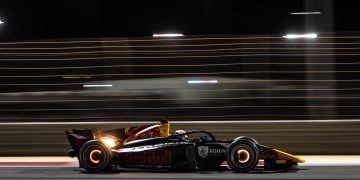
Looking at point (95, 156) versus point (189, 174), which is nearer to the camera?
point (189, 174)

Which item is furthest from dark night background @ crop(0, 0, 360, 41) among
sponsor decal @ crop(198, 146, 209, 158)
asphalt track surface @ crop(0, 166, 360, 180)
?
sponsor decal @ crop(198, 146, 209, 158)

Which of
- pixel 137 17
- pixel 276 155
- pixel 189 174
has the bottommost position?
pixel 189 174

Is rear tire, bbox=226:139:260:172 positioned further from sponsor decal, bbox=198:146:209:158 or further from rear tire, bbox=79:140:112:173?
rear tire, bbox=79:140:112:173

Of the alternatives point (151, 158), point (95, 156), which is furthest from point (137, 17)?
point (151, 158)

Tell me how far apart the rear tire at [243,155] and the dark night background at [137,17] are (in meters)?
20.5

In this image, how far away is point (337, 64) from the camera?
12.6 metres

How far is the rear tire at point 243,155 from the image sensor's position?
9.89 metres

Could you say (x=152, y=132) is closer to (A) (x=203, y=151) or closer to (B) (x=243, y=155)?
(A) (x=203, y=151)

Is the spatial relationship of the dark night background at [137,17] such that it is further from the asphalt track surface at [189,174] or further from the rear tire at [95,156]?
the rear tire at [95,156]

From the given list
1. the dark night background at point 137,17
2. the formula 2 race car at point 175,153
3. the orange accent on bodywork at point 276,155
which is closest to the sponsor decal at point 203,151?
the formula 2 race car at point 175,153

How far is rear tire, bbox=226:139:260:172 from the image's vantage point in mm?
9889

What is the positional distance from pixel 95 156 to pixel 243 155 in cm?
233

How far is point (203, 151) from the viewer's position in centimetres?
1001

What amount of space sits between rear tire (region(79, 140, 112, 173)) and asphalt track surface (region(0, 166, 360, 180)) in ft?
0.44
